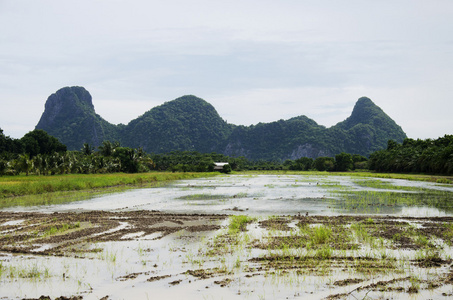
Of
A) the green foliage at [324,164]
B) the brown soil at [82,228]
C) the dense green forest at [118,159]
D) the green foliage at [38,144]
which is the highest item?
the green foliage at [38,144]

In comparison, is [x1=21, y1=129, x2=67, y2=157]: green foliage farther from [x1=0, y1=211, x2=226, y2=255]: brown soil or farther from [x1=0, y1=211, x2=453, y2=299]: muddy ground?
[x1=0, y1=211, x2=453, y2=299]: muddy ground

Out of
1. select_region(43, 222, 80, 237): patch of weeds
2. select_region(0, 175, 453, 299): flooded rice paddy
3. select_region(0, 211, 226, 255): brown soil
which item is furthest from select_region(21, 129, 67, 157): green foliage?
select_region(43, 222, 80, 237): patch of weeds

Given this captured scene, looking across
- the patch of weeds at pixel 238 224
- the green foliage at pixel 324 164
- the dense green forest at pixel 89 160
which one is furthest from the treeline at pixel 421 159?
the patch of weeds at pixel 238 224

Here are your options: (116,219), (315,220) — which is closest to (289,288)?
(315,220)

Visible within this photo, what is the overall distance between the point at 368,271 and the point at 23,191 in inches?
970

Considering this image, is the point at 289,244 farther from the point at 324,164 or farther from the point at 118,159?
the point at 324,164

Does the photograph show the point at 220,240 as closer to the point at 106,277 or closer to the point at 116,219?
the point at 106,277

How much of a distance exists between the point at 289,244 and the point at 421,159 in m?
60.0

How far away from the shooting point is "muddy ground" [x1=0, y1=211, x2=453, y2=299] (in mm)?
6031

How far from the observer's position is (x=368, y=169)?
92.6m

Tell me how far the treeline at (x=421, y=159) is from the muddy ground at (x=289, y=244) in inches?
1693

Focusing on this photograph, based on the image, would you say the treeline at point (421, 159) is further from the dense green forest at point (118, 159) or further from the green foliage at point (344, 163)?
the green foliage at point (344, 163)

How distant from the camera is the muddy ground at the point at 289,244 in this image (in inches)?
237

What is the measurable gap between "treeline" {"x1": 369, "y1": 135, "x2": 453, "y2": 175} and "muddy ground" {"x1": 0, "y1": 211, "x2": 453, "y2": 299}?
4301 centimetres
